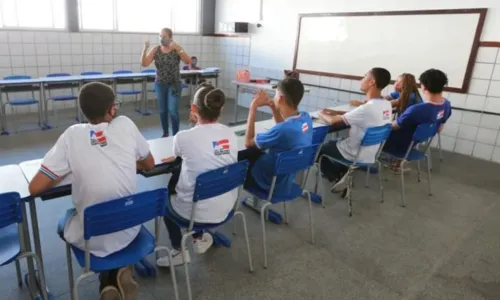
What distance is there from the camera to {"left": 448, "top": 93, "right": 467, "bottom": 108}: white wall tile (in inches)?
189

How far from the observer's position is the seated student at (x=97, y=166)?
157cm

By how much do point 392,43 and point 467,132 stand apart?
1581mm

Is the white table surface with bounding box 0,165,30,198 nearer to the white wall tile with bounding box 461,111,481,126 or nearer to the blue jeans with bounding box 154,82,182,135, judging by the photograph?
the blue jeans with bounding box 154,82,182,135

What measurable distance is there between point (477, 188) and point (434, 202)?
776mm

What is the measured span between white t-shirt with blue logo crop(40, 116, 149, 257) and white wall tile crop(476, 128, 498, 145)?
4.64 meters

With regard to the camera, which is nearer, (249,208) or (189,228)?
(189,228)

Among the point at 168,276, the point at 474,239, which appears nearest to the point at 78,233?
the point at 168,276

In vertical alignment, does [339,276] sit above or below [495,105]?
below

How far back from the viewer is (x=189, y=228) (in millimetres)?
1995

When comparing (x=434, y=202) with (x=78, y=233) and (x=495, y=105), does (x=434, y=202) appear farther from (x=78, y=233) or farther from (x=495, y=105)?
(x=78, y=233)

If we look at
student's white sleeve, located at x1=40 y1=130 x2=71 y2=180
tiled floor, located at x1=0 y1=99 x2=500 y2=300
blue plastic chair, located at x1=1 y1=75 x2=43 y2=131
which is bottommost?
tiled floor, located at x1=0 y1=99 x2=500 y2=300

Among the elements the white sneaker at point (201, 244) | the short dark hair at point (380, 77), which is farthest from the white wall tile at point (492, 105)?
the white sneaker at point (201, 244)

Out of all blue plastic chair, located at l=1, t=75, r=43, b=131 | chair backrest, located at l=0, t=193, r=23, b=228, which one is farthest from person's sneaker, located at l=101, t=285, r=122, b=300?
blue plastic chair, located at l=1, t=75, r=43, b=131

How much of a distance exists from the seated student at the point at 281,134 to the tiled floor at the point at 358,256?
1.59 feet
